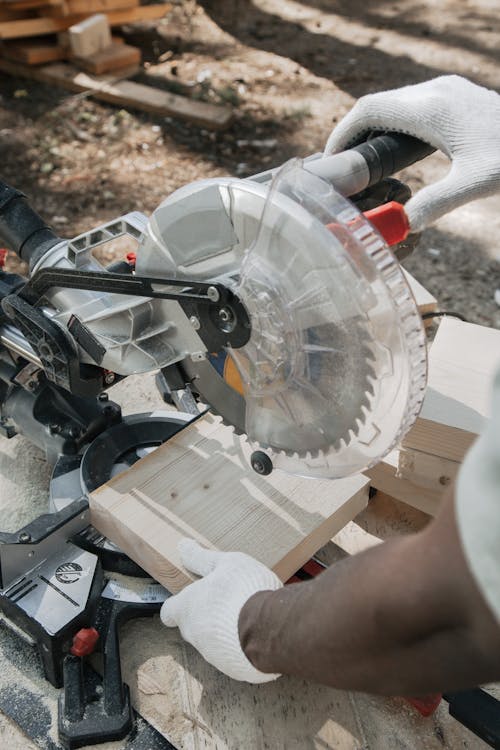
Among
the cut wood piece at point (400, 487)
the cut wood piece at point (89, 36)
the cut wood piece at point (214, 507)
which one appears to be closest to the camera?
the cut wood piece at point (214, 507)

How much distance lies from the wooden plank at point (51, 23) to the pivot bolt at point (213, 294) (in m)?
4.05

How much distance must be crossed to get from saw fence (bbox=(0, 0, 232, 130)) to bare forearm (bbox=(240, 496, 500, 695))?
386 centimetres

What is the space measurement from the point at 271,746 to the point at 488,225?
3094mm

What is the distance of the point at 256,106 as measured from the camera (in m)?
4.76

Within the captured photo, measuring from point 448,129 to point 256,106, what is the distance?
11.4ft

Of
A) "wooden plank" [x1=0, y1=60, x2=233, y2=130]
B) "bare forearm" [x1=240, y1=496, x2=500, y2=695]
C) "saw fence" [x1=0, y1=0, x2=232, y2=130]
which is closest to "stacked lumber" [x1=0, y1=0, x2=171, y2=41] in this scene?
"saw fence" [x1=0, y1=0, x2=232, y2=130]

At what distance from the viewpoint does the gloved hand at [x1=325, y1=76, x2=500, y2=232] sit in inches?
57.8

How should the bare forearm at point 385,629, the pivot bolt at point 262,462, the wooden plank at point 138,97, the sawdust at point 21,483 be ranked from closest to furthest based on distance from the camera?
the bare forearm at point 385,629, the pivot bolt at point 262,462, the sawdust at point 21,483, the wooden plank at point 138,97

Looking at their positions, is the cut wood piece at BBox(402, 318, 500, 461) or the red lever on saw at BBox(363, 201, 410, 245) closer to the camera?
the red lever on saw at BBox(363, 201, 410, 245)

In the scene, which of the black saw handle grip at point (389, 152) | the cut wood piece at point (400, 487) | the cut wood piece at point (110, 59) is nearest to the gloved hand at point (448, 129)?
the black saw handle grip at point (389, 152)

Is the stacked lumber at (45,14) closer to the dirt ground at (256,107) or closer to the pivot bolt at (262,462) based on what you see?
the dirt ground at (256,107)

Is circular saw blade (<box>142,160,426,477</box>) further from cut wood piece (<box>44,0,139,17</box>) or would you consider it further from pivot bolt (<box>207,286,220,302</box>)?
cut wood piece (<box>44,0,139,17</box>)

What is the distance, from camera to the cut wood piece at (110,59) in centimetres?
466

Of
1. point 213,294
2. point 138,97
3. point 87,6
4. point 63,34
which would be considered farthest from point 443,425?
point 87,6
